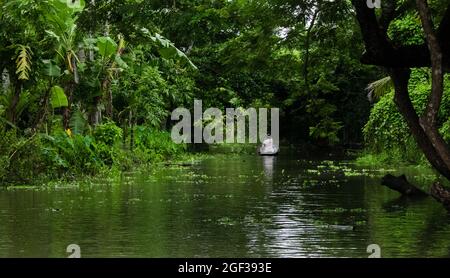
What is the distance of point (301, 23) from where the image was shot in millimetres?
16078

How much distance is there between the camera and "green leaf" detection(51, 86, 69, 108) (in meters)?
21.7

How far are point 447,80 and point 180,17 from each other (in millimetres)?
12031

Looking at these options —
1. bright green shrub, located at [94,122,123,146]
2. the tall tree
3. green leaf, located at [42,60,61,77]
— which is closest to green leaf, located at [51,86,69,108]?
green leaf, located at [42,60,61,77]

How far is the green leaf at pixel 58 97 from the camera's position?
71.2 feet

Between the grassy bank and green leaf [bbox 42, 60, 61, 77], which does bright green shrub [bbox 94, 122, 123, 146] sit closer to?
the grassy bank

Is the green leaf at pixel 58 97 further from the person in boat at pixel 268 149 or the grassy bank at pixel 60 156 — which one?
the person in boat at pixel 268 149

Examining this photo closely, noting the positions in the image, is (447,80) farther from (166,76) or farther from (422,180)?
(166,76)

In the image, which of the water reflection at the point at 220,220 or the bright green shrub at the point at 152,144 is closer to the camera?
the water reflection at the point at 220,220

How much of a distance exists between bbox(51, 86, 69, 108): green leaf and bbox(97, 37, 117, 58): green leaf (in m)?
2.11

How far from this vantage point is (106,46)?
23391 millimetres

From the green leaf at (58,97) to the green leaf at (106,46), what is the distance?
83.0 inches

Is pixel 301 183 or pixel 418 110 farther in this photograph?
pixel 418 110

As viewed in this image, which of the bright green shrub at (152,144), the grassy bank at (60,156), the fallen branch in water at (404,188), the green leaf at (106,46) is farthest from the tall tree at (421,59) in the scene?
the bright green shrub at (152,144)

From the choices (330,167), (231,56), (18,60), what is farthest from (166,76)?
(231,56)
